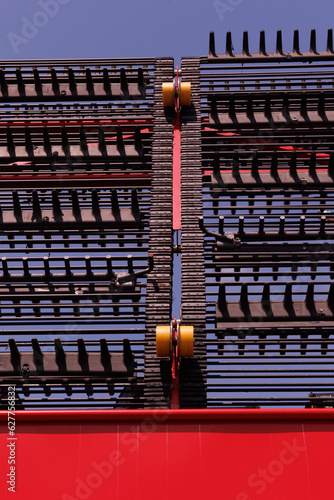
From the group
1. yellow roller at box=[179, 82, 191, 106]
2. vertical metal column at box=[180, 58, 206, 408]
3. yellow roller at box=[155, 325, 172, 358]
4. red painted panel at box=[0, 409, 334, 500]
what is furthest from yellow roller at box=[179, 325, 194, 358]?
yellow roller at box=[179, 82, 191, 106]

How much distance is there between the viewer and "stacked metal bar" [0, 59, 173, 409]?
7.21 metres

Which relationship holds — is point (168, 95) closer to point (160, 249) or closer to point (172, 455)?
point (160, 249)

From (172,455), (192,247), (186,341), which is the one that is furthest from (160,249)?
(172,455)

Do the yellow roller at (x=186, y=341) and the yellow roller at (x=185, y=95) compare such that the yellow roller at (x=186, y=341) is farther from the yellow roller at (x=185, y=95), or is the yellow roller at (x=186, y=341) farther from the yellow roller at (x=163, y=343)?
the yellow roller at (x=185, y=95)

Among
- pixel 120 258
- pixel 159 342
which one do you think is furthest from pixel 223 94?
pixel 159 342

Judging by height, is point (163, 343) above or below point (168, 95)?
below

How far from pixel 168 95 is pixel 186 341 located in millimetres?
5574

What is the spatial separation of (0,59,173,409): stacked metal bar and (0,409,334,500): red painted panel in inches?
63.3

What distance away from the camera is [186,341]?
6.60 metres

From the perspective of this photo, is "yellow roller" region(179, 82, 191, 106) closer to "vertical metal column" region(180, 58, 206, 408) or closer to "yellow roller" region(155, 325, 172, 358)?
"vertical metal column" region(180, 58, 206, 408)

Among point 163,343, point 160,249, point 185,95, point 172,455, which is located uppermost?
point 185,95

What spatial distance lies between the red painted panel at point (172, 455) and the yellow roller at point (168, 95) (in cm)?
706

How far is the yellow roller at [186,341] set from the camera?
6598mm

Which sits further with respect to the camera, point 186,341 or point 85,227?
point 85,227
